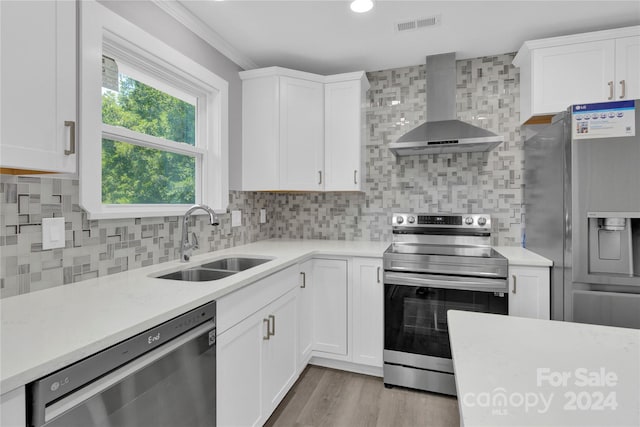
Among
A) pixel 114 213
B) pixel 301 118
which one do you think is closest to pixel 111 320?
pixel 114 213

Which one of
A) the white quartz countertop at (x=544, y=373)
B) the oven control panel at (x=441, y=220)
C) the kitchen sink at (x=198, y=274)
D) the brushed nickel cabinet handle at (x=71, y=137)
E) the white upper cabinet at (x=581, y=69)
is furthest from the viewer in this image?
the oven control panel at (x=441, y=220)

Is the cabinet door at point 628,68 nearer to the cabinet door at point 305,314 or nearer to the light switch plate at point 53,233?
the cabinet door at point 305,314

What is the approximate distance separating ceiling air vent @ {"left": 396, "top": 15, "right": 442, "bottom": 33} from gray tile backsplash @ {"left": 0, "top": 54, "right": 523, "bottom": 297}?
0.66 meters

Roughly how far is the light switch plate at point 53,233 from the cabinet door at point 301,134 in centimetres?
154

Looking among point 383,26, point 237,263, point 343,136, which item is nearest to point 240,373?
point 237,263

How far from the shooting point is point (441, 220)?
2662 millimetres

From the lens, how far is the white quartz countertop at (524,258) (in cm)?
204

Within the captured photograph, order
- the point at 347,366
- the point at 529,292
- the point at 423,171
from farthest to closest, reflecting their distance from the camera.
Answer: the point at 423,171 < the point at 347,366 < the point at 529,292

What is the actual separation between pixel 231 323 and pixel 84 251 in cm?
75

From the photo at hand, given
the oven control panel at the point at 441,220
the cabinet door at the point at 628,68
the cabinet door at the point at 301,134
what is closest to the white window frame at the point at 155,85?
the cabinet door at the point at 301,134

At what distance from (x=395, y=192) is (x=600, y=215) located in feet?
4.75

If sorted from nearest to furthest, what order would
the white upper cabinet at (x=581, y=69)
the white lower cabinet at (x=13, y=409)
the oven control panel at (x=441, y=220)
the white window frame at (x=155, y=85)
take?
the white lower cabinet at (x=13, y=409) → the white window frame at (x=155, y=85) → the white upper cabinet at (x=581, y=69) → the oven control panel at (x=441, y=220)

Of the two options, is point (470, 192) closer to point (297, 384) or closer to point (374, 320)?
point (374, 320)

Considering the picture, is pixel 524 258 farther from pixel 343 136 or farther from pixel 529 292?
pixel 343 136
